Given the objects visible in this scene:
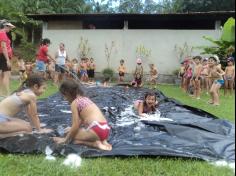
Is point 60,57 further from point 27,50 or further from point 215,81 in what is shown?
point 27,50

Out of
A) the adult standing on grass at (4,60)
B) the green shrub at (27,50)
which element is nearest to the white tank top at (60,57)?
Answer: the adult standing on grass at (4,60)

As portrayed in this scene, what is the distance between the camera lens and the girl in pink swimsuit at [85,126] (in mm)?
4996

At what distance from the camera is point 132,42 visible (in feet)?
71.2

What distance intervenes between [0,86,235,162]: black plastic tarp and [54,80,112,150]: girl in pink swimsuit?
138mm

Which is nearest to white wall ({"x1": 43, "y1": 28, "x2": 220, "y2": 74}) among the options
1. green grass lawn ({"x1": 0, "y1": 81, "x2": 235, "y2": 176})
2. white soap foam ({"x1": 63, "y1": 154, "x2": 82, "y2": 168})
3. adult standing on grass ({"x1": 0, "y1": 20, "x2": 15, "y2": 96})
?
adult standing on grass ({"x1": 0, "y1": 20, "x2": 15, "y2": 96})

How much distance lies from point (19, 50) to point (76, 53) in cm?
762

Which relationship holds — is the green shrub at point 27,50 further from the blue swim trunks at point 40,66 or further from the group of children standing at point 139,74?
the blue swim trunks at point 40,66

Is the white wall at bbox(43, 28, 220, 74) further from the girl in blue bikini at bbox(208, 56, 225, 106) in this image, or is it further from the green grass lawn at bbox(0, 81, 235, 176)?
the green grass lawn at bbox(0, 81, 235, 176)

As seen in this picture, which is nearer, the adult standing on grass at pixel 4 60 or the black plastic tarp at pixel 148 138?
the black plastic tarp at pixel 148 138

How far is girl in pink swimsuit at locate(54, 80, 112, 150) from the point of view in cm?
500

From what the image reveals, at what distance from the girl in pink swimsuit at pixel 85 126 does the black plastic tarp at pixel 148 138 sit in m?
0.14

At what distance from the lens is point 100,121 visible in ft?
16.8

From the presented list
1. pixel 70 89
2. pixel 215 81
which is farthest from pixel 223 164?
pixel 215 81

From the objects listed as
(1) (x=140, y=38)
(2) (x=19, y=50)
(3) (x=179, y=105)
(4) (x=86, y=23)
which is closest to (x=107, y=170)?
(3) (x=179, y=105)
